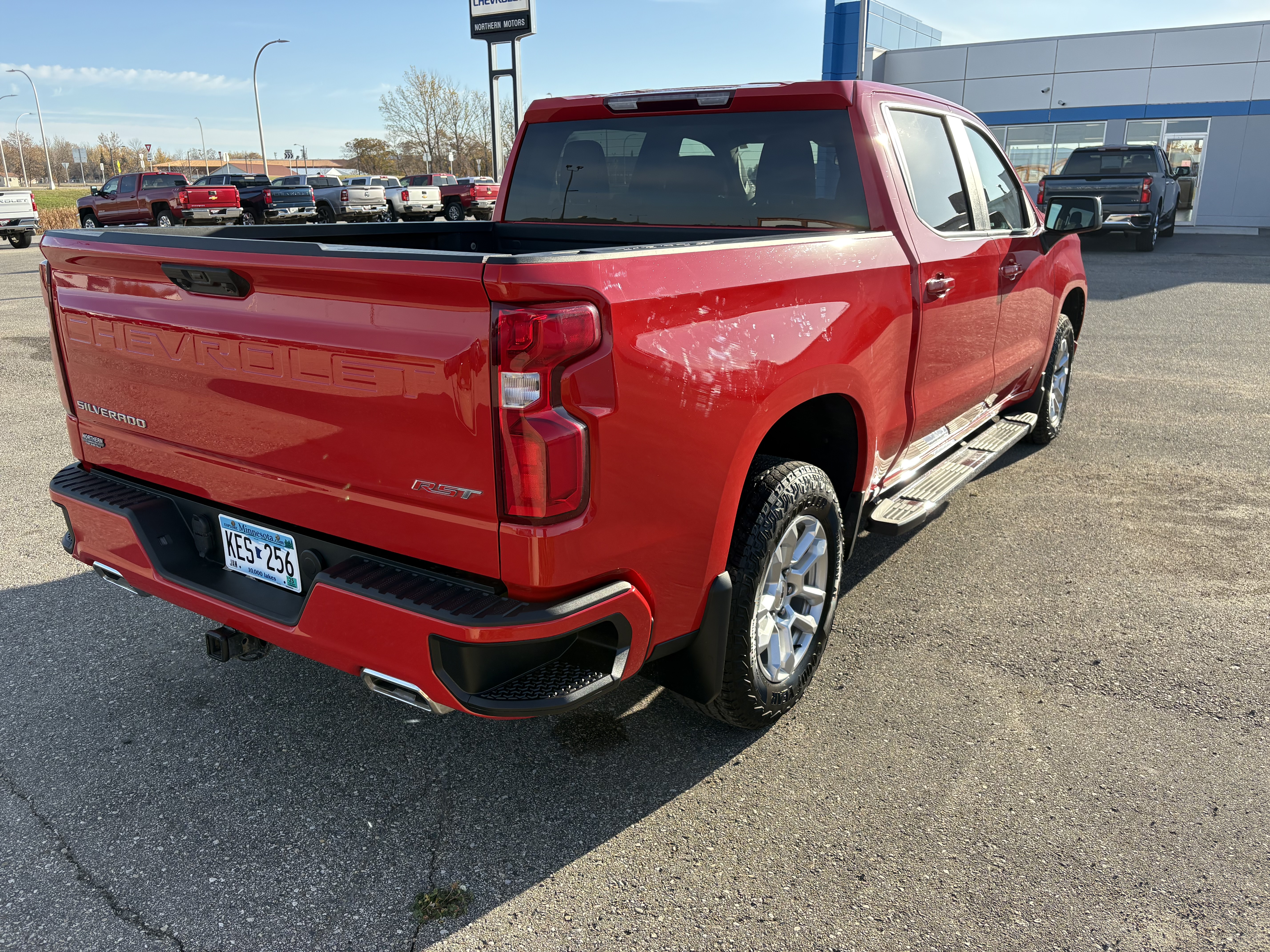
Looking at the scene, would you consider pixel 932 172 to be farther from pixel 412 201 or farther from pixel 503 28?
pixel 412 201

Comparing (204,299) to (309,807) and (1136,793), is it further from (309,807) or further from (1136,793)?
(1136,793)

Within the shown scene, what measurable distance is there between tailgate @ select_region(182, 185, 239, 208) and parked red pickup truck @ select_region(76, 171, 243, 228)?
1cm

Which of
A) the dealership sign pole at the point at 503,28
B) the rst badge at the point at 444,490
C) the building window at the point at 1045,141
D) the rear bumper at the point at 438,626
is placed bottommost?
the rear bumper at the point at 438,626

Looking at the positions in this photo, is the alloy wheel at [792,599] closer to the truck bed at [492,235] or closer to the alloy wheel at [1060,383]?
the truck bed at [492,235]

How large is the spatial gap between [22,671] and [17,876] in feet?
4.10

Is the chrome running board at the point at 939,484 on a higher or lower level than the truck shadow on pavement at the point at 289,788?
higher

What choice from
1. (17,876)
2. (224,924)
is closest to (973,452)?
(224,924)

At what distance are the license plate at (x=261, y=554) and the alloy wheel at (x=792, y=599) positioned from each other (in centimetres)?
133

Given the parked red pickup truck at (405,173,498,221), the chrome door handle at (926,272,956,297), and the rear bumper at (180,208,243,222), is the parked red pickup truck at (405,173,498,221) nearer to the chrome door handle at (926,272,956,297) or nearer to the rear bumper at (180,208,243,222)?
the rear bumper at (180,208,243,222)

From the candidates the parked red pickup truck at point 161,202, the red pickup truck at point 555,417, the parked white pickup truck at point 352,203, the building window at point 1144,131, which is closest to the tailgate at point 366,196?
the parked white pickup truck at point 352,203

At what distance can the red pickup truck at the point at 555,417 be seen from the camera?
2047 millimetres

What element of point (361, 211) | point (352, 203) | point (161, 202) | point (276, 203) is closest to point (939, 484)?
point (161, 202)

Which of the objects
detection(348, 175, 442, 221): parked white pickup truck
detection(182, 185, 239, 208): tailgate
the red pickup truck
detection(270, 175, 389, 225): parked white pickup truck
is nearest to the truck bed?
the red pickup truck

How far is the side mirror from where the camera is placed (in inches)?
188
